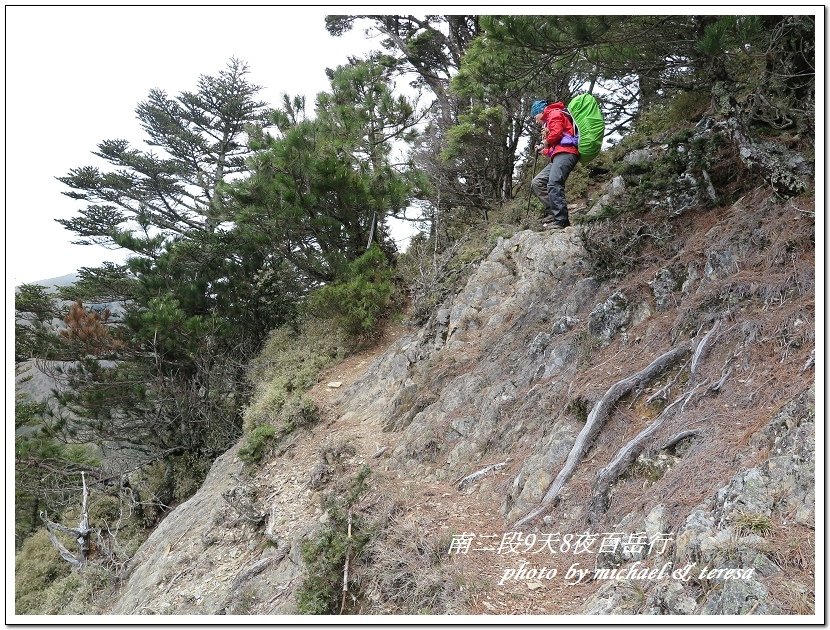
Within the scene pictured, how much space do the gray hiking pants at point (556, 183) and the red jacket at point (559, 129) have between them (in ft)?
0.28

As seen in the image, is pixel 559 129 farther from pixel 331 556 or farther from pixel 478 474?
pixel 331 556

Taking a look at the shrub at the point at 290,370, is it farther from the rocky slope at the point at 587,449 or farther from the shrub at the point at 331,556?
the shrub at the point at 331,556

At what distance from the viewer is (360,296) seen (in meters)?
Answer: 9.85

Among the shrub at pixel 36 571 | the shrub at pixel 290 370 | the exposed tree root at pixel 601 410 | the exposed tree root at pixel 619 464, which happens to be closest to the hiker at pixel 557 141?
the exposed tree root at pixel 601 410

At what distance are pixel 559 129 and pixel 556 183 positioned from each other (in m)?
0.65

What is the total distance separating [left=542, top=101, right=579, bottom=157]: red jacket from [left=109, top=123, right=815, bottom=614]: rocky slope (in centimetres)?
110

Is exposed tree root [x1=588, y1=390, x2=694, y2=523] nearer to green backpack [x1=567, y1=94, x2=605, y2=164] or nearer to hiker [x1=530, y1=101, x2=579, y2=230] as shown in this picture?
hiker [x1=530, y1=101, x2=579, y2=230]

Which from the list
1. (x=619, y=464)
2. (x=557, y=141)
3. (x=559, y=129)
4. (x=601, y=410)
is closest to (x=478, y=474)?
(x=601, y=410)

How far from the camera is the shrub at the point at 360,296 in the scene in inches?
385

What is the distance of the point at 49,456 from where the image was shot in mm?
12234

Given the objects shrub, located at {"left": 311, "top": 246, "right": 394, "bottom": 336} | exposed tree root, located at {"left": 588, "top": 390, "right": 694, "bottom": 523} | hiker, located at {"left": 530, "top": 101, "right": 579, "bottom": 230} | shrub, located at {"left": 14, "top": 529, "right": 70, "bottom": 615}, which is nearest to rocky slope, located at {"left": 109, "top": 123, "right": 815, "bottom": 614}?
exposed tree root, located at {"left": 588, "top": 390, "right": 694, "bottom": 523}

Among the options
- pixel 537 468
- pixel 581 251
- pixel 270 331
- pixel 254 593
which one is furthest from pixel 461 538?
pixel 270 331

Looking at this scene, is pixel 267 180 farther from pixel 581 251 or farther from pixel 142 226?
pixel 581 251

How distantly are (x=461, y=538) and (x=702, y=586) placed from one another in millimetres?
1972
